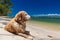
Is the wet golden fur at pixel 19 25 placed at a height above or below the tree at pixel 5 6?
below

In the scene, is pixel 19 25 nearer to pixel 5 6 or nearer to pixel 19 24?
pixel 19 24

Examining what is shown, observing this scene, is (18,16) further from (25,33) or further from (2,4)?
(2,4)

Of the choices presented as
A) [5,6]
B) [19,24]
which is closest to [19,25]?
[19,24]

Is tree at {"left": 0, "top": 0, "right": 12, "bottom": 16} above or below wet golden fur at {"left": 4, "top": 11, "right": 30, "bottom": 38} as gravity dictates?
above

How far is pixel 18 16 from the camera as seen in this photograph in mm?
8125

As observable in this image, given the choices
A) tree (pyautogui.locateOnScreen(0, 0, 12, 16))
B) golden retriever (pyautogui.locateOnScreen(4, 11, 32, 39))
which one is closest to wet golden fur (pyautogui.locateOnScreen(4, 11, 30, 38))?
golden retriever (pyautogui.locateOnScreen(4, 11, 32, 39))

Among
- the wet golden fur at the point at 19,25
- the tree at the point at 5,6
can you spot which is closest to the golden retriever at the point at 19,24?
the wet golden fur at the point at 19,25

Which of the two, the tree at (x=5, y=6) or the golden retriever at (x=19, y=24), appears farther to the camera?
the tree at (x=5, y=6)

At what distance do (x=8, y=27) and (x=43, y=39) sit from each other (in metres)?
1.61

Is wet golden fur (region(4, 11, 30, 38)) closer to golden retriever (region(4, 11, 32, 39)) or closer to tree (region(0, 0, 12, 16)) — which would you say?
golden retriever (region(4, 11, 32, 39))

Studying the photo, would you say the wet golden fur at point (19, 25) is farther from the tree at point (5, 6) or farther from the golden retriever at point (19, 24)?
the tree at point (5, 6)

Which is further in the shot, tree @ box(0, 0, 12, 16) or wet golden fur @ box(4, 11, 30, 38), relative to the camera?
tree @ box(0, 0, 12, 16)

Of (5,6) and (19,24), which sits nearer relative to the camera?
(19,24)

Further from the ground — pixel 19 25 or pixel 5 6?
pixel 5 6
